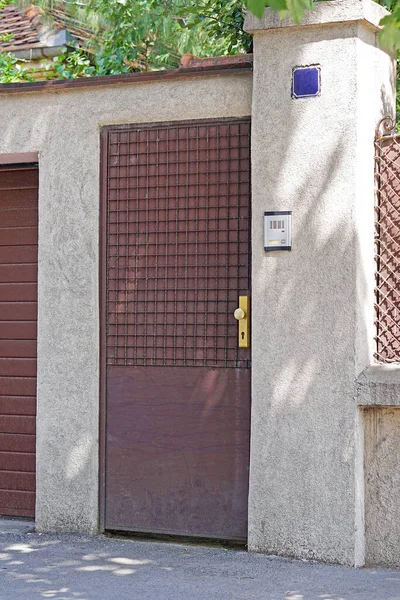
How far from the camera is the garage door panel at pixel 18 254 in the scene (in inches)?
303

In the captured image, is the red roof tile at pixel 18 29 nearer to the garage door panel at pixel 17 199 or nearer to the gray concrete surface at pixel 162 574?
the garage door panel at pixel 17 199

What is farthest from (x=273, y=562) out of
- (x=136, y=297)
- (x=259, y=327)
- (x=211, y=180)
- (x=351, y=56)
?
(x=351, y=56)

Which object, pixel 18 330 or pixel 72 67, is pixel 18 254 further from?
pixel 72 67

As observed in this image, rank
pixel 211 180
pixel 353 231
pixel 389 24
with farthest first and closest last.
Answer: pixel 211 180, pixel 353 231, pixel 389 24

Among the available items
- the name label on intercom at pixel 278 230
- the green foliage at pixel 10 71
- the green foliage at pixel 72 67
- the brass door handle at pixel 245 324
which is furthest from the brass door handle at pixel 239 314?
the green foliage at pixel 72 67

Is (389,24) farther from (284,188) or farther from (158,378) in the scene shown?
(158,378)

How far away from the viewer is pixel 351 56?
6.45 metres

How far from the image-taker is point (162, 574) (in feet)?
20.4

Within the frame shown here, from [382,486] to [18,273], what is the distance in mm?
3038

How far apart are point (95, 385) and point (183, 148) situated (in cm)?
168

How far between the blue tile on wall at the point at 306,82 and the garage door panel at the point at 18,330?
253cm

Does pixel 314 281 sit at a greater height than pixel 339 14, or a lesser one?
lesser

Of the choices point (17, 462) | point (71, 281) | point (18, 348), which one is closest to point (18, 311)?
point (18, 348)

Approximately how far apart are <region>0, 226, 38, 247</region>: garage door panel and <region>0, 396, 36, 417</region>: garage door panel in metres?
1.10
